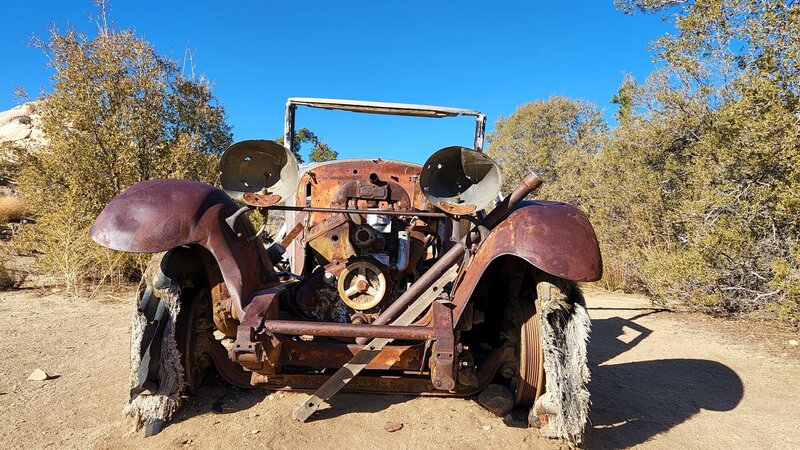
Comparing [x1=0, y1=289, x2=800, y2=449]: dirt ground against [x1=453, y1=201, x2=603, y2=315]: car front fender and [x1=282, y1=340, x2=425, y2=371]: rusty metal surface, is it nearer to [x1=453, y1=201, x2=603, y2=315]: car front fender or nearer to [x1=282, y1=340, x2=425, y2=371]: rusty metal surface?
[x1=282, y1=340, x2=425, y2=371]: rusty metal surface

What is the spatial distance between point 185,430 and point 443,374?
5.11 feet

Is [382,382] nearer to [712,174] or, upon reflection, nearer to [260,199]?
[260,199]

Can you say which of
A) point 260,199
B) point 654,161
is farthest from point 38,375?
point 654,161

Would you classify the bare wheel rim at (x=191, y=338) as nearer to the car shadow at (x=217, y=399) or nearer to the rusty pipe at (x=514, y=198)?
the car shadow at (x=217, y=399)

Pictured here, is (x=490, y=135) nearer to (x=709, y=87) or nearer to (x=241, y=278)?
(x=709, y=87)

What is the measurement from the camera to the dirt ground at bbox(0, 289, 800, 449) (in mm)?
2623

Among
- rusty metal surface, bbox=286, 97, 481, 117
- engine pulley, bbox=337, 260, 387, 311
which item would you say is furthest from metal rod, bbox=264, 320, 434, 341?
rusty metal surface, bbox=286, 97, 481, 117

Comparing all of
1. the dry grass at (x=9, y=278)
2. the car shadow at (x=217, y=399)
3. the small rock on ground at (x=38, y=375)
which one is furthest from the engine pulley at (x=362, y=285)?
the dry grass at (x=9, y=278)

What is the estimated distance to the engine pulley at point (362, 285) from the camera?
3.07m

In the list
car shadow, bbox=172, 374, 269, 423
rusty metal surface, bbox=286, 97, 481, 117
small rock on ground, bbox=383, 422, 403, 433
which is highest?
rusty metal surface, bbox=286, 97, 481, 117

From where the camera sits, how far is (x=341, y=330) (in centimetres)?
240

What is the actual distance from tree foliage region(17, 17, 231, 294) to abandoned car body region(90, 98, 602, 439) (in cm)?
590

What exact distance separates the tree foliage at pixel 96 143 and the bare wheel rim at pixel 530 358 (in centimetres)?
721

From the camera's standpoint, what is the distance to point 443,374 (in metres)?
2.34
